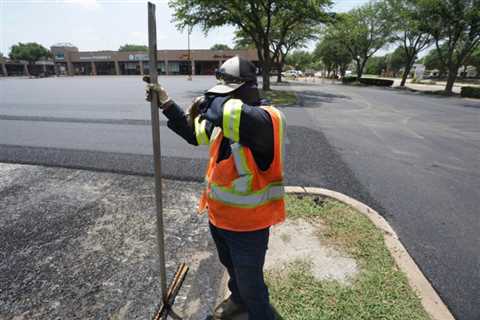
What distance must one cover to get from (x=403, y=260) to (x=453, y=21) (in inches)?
1108

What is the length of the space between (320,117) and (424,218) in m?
7.37

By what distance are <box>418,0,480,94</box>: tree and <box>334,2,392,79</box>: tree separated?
11.0m

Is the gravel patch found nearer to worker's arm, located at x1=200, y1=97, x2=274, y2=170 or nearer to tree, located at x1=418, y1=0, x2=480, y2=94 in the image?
worker's arm, located at x1=200, y1=97, x2=274, y2=170

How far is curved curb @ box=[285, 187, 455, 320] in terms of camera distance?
2.13 metres

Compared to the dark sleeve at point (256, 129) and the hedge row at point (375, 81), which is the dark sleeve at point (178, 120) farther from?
the hedge row at point (375, 81)

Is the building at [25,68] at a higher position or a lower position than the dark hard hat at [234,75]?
higher

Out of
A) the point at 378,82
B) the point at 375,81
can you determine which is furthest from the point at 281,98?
the point at 375,81

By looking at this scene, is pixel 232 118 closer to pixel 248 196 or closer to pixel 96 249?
pixel 248 196

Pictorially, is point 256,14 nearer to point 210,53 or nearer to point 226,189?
point 226,189

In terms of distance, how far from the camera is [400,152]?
21.0ft

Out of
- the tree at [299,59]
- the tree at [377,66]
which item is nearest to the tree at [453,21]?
the tree at [299,59]

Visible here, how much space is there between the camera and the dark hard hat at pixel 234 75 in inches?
58.7

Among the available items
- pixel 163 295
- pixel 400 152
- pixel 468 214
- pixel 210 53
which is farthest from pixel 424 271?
pixel 210 53

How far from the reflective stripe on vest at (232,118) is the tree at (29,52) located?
84.8 meters
